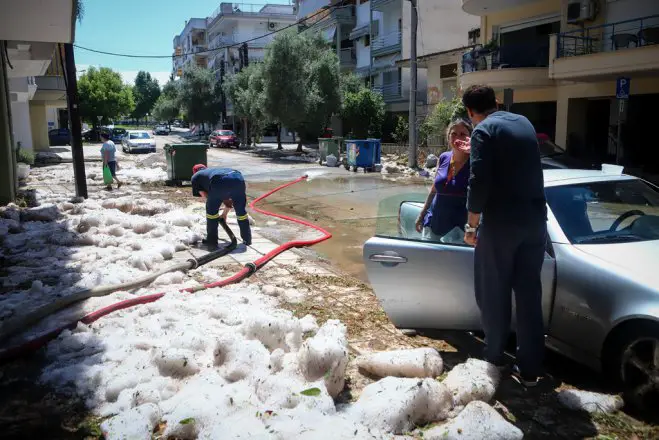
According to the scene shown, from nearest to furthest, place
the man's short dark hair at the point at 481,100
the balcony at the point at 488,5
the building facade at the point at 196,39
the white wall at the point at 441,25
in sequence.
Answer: the man's short dark hair at the point at 481,100 < the balcony at the point at 488,5 < the white wall at the point at 441,25 < the building facade at the point at 196,39

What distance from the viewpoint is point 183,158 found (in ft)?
55.2

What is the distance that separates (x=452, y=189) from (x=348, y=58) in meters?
40.8

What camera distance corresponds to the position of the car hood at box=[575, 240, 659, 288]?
3379mm

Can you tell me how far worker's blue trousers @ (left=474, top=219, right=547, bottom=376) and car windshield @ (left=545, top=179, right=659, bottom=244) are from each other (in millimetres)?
544

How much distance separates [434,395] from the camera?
3191 millimetres

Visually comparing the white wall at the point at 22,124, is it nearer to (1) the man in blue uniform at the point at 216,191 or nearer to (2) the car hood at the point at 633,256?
(1) the man in blue uniform at the point at 216,191

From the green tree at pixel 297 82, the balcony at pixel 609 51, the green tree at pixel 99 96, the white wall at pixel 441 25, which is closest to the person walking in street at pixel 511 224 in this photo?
the balcony at pixel 609 51

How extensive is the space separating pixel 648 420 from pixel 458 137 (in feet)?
7.84

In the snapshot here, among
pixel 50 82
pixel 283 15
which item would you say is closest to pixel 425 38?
pixel 50 82

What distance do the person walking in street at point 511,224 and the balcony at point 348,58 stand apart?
41.3 metres

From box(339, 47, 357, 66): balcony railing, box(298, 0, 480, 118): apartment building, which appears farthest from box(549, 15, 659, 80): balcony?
box(339, 47, 357, 66): balcony railing

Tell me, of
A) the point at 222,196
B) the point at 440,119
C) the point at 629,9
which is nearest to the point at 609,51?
the point at 629,9

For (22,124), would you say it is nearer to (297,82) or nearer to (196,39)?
(297,82)

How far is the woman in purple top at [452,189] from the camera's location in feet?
15.3
